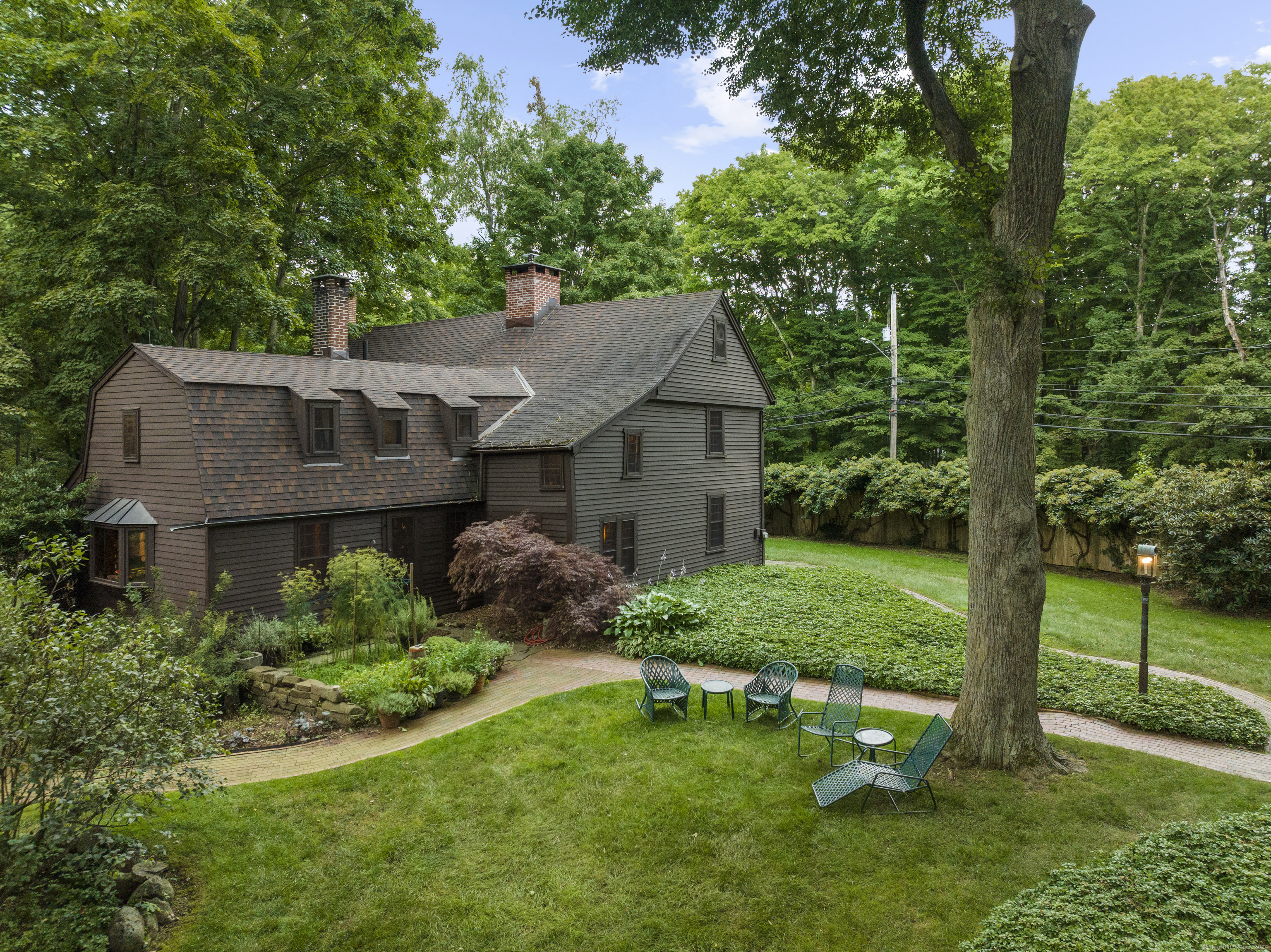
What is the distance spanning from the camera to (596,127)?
36.5m

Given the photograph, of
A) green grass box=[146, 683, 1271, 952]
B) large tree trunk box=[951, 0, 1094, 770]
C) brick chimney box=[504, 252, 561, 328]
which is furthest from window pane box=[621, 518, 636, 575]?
large tree trunk box=[951, 0, 1094, 770]

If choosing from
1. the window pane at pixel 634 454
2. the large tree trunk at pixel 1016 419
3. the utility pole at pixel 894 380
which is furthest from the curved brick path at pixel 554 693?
the utility pole at pixel 894 380

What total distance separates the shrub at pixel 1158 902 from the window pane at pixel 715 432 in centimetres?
1443

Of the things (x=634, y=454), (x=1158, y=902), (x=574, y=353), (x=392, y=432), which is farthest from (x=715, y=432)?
(x=1158, y=902)

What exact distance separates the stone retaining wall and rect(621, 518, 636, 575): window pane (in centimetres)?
772

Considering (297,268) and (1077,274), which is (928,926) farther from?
(1077,274)

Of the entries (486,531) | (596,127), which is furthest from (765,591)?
(596,127)

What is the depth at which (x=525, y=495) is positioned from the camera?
16.1 metres

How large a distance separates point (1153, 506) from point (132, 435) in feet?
73.5

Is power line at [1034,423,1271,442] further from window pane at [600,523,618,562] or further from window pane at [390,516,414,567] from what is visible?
window pane at [390,516,414,567]

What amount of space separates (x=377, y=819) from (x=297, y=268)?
61.7ft

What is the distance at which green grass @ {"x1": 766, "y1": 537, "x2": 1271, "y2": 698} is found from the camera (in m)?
12.0

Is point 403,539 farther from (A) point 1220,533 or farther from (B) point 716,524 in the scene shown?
(A) point 1220,533

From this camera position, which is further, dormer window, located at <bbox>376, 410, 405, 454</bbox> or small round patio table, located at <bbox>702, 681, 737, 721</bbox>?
dormer window, located at <bbox>376, 410, 405, 454</bbox>
